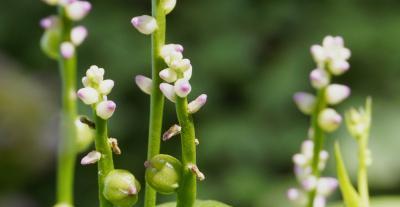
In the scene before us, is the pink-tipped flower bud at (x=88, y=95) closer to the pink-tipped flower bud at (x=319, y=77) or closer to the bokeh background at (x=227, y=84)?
the pink-tipped flower bud at (x=319, y=77)

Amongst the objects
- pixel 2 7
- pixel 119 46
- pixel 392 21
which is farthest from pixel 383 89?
pixel 2 7

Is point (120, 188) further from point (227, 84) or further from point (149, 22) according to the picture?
point (227, 84)

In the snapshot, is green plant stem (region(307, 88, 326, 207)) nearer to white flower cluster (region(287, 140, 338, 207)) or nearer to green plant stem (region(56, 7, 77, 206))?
white flower cluster (region(287, 140, 338, 207))

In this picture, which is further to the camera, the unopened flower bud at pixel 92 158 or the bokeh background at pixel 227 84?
the bokeh background at pixel 227 84

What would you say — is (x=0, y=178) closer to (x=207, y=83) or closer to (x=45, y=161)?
(x=45, y=161)

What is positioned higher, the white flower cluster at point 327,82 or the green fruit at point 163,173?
the white flower cluster at point 327,82

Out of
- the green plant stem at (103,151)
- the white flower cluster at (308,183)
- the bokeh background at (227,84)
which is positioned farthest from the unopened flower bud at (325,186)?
the bokeh background at (227,84)
